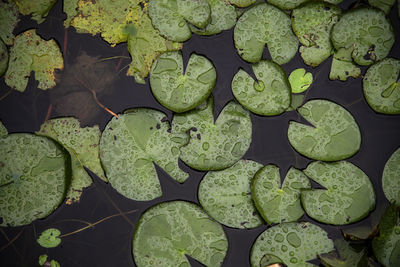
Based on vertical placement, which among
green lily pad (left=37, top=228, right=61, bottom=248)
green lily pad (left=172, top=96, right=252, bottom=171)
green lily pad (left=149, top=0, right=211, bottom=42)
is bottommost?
green lily pad (left=37, top=228, right=61, bottom=248)

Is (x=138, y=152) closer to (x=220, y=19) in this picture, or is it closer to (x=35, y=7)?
(x=220, y=19)

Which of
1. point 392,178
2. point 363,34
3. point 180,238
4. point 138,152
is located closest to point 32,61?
point 138,152

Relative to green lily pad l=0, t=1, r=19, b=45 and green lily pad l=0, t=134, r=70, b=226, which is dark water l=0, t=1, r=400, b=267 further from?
green lily pad l=0, t=1, r=19, b=45

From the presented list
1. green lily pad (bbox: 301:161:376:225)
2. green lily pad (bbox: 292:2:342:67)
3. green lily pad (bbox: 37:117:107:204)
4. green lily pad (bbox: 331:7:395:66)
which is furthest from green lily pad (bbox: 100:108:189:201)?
green lily pad (bbox: 331:7:395:66)

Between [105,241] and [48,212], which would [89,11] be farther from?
[105,241]

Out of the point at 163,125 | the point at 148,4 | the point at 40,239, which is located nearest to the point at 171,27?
the point at 148,4

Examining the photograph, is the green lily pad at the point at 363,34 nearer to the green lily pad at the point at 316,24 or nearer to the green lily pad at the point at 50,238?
the green lily pad at the point at 316,24
